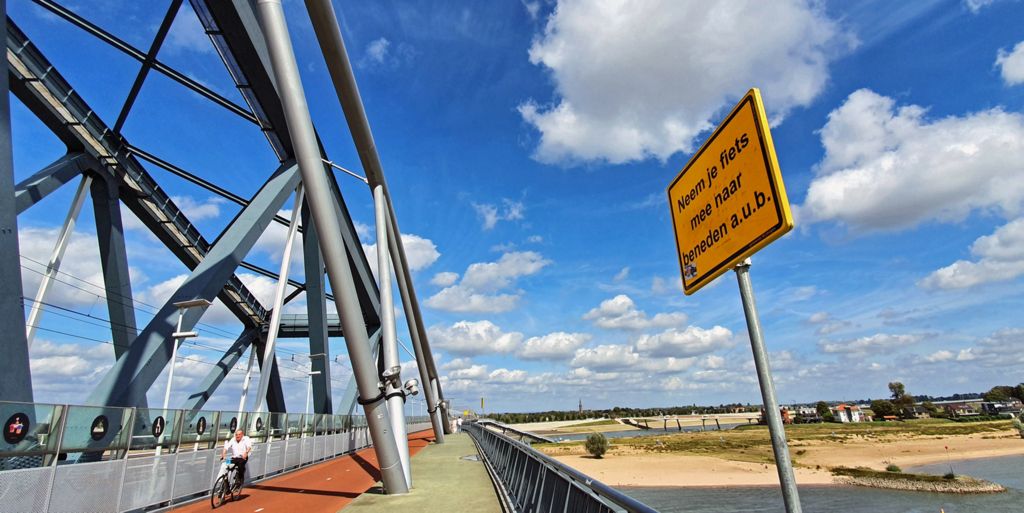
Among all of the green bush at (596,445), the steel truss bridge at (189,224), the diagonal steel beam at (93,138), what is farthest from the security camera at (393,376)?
the green bush at (596,445)

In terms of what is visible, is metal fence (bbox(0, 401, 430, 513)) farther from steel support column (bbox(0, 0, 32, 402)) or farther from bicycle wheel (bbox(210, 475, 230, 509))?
steel support column (bbox(0, 0, 32, 402))

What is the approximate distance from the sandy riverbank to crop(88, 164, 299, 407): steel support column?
40297mm

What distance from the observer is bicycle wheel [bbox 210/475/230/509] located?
13212 millimetres

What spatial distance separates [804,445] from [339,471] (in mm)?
90818

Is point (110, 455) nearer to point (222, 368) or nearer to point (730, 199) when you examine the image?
point (730, 199)

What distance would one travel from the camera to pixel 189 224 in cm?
2992

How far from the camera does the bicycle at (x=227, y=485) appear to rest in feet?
A: 43.7

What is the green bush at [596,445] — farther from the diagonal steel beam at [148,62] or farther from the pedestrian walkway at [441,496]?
the diagonal steel beam at [148,62]

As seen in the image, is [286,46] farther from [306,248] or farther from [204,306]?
[306,248]

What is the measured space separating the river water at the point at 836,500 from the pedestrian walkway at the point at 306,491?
107 ft

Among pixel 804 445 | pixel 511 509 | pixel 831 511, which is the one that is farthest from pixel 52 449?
pixel 804 445

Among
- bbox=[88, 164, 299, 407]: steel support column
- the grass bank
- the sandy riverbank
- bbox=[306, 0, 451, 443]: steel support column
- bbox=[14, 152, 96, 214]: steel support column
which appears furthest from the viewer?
the grass bank

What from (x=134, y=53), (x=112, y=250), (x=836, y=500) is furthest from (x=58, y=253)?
(x=836, y=500)

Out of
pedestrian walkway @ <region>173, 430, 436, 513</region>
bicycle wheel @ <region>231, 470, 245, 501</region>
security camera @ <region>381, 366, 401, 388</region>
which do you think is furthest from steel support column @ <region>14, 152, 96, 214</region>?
security camera @ <region>381, 366, 401, 388</region>
